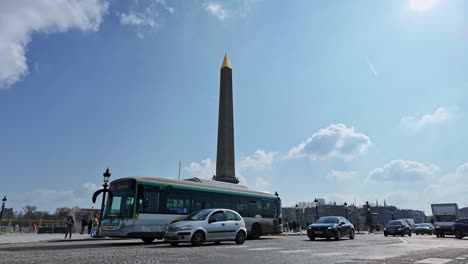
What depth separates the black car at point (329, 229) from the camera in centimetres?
1955

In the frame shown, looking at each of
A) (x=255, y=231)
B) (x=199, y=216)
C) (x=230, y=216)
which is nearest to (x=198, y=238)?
(x=199, y=216)

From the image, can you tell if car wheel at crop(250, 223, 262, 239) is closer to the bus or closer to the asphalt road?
the bus

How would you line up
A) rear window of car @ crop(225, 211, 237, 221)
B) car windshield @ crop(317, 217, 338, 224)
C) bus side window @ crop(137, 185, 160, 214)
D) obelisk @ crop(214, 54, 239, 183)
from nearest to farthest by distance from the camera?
rear window of car @ crop(225, 211, 237, 221)
bus side window @ crop(137, 185, 160, 214)
car windshield @ crop(317, 217, 338, 224)
obelisk @ crop(214, 54, 239, 183)

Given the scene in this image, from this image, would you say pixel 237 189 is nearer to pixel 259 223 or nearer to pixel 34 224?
pixel 259 223

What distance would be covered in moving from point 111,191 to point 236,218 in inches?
238

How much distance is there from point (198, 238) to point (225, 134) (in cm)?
2264

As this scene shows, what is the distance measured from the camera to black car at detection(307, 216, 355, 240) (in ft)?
64.1

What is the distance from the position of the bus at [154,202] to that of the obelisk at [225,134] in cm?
1340

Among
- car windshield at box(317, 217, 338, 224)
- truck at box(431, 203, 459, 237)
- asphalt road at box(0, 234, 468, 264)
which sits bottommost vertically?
asphalt road at box(0, 234, 468, 264)

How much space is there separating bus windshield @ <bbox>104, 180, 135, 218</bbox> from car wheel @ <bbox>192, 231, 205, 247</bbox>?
3793 millimetres

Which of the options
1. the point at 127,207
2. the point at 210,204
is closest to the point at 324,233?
the point at 210,204

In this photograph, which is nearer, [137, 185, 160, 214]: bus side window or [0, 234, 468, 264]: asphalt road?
[0, 234, 468, 264]: asphalt road

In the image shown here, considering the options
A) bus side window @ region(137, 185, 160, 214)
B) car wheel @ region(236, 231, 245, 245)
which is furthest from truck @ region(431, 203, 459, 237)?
bus side window @ region(137, 185, 160, 214)

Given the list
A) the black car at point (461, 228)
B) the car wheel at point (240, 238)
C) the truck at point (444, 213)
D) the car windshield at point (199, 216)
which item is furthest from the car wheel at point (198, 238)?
the truck at point (444, 213)
